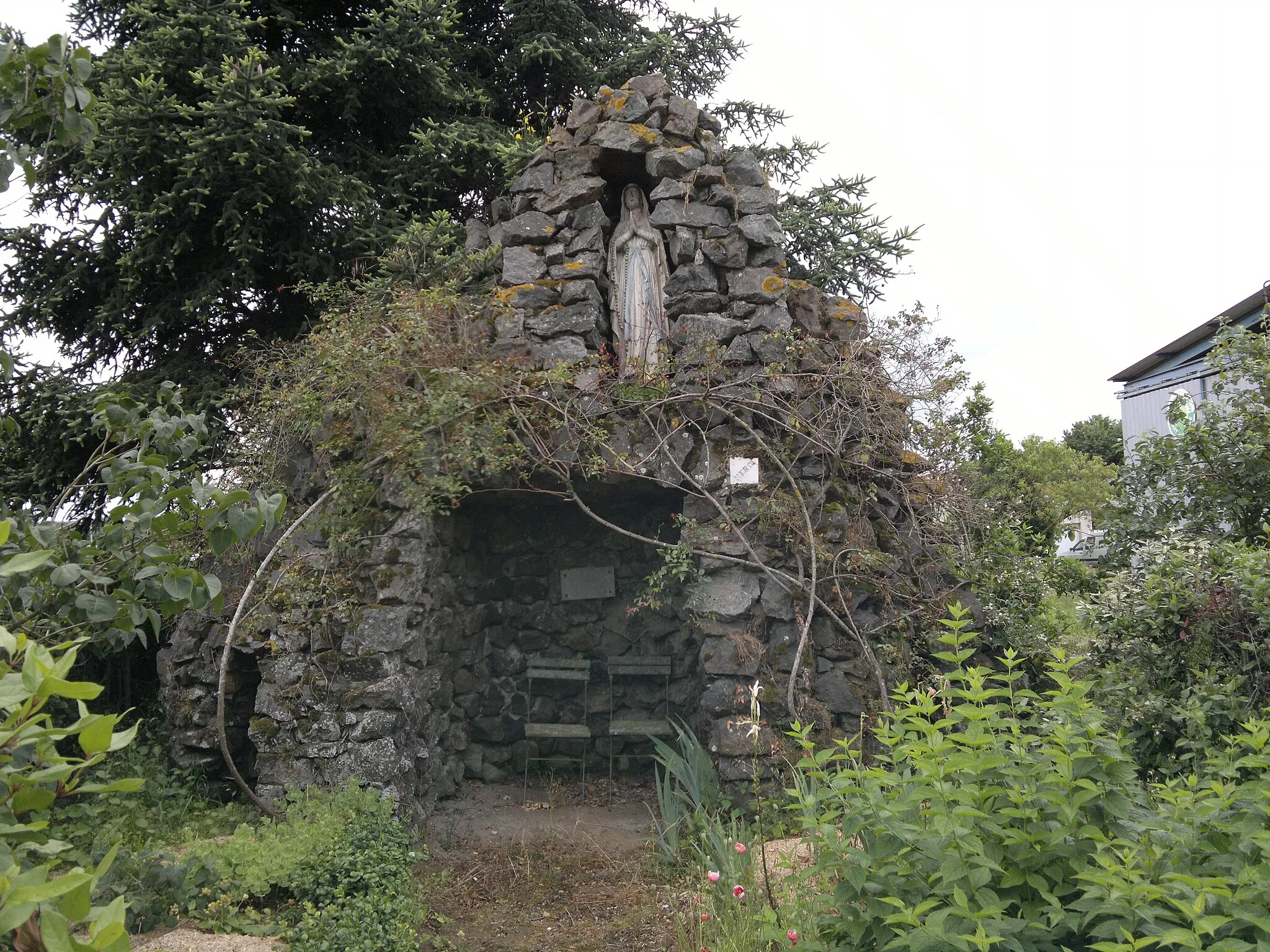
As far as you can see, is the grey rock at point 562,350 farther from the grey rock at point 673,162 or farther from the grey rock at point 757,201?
the grey rock at point 757,201

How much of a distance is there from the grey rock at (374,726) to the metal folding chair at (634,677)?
1.85 m

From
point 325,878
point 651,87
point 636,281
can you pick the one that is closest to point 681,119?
point 651,87

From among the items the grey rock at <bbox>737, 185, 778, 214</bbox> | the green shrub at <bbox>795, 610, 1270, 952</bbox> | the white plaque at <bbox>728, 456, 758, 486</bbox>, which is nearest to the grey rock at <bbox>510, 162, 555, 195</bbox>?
the grey rock at <bbox>737, 185, 778, 214</bbox>

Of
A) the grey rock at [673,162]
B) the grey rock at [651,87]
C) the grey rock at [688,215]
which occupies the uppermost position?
the grey rock at [651,87]

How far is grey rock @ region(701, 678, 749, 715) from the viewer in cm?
560

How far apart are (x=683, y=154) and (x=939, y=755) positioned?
17.2 ft

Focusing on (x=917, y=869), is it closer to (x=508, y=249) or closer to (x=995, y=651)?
(x=995, y=651)

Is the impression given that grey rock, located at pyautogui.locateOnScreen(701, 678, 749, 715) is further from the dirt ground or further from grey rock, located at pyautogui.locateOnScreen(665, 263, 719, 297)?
grey rock, located at pyautogui.locateOnScreen(665, 263, 719, 297)

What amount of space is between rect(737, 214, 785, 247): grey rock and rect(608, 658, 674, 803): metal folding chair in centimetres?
327

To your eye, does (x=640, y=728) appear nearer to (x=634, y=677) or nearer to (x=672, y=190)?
(x=634, y=677)

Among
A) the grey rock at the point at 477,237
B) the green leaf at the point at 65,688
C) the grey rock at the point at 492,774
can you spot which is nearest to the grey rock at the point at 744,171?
the grey rock at the point at 477,237

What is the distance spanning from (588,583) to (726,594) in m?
1.75

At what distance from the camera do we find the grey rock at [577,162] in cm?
682

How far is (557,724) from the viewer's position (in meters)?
7.06
